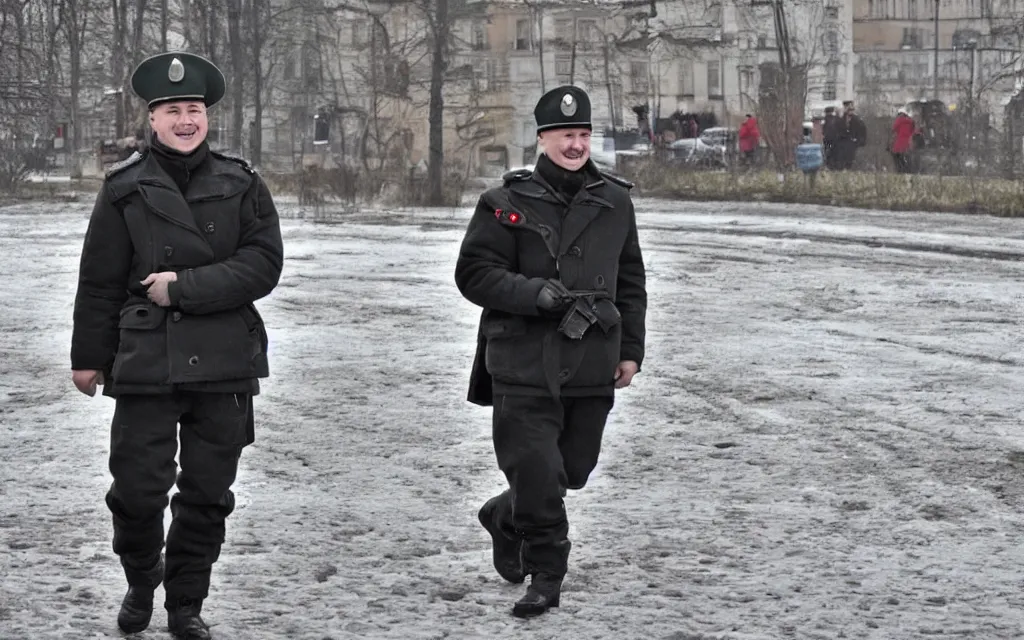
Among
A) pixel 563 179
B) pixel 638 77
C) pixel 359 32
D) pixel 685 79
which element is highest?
pixel 359 32

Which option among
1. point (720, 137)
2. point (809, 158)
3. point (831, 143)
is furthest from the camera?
point (720, 137)

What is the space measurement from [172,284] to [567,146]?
126 centimetres

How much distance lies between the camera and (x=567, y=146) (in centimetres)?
529

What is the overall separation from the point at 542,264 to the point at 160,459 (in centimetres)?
125

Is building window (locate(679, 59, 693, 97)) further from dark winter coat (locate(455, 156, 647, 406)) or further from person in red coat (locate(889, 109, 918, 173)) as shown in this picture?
dark winter coat (locate(455, 156, 647, 406))

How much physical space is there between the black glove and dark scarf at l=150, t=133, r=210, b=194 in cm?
104

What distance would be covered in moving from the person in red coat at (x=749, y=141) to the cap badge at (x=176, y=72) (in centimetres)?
3356

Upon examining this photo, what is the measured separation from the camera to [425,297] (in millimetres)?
14938

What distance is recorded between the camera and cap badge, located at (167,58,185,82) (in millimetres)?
4836

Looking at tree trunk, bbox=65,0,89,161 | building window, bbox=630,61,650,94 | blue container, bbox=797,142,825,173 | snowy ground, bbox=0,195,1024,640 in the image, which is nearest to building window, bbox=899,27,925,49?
building window, bbox=630,61,650,94

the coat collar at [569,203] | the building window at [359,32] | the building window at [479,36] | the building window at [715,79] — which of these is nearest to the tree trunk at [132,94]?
the building window at [359,32]

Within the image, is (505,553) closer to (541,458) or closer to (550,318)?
(541,458)

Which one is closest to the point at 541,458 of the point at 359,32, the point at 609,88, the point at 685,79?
the point at 609,88

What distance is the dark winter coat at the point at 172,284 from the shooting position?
4.82 m
